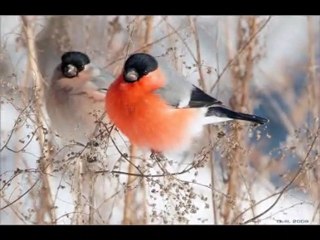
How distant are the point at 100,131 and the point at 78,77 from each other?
13 centimetres

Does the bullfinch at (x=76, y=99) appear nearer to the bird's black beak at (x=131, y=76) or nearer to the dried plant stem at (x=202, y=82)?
the bird's black beak at (x=131, y=76)

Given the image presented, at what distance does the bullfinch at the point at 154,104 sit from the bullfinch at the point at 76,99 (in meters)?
0.03

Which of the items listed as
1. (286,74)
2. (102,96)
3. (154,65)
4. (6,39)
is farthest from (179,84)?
(6,39)

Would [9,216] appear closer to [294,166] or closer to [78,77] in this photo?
[78,77]

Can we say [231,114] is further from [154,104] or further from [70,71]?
[70,71]

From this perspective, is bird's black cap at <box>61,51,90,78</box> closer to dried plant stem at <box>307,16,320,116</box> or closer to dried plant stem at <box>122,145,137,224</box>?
dried plant stem at <box>122,145,137,224</box>

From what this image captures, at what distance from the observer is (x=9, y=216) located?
1.54 m

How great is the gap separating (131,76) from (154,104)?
8cm

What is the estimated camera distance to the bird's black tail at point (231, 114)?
1.44 meters

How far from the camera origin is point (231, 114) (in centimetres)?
147

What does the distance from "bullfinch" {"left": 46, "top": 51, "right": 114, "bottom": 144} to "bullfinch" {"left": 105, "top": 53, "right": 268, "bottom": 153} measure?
3cm

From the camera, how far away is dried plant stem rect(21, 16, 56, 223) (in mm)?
1470

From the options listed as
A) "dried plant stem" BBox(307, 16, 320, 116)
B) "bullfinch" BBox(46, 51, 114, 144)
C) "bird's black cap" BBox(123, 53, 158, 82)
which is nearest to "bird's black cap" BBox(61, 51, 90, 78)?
"bullfinch" BBox(46, 51, 114, 144)

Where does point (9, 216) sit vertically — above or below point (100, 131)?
below
